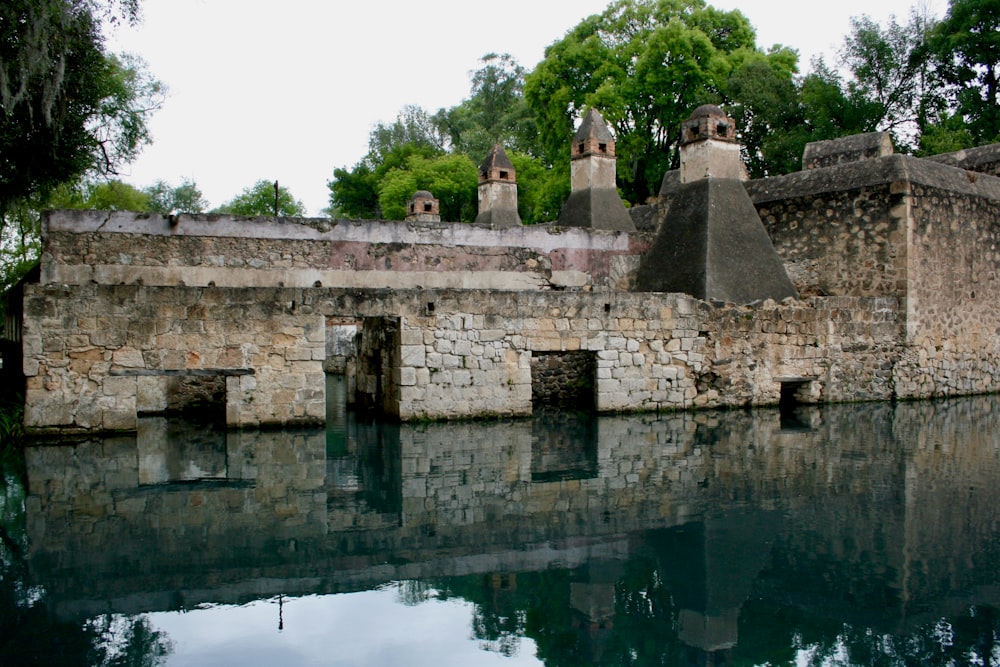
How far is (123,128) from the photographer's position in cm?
1778

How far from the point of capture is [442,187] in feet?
127

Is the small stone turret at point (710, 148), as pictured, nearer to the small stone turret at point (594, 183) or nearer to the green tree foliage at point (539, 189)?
the small stone turret at point (594, 183)

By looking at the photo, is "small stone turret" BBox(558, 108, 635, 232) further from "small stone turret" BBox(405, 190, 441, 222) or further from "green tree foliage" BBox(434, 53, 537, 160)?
"green tree foliage" BBox(434, 53, 537, 160)

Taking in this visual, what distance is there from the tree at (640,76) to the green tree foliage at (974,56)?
7357mm

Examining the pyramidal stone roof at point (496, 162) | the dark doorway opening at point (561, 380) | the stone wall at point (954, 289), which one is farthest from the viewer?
the pyramidal stone roof at point (496, 162)

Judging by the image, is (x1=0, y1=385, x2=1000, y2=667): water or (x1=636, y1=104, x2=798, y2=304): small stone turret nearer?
(x1=0, y1=385, x2=1000, y2=667): water

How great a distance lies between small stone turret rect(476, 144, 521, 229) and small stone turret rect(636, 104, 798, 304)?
Answer: 24.7ft

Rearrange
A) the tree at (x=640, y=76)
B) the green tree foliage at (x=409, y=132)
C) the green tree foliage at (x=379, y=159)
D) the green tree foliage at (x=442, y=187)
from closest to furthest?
1. the tree at (x=640, y=76)
2. the green tree foliage at (x=442, y=187)
3. the green tree foliage at (x=379, y=159)
4. the green tree foliage at (x=409, y=132)

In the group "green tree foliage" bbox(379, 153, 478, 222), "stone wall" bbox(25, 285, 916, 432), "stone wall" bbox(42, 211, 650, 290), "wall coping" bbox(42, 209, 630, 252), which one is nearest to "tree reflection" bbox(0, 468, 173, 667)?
"stone wall" bbox(25, 285, 916, 432)

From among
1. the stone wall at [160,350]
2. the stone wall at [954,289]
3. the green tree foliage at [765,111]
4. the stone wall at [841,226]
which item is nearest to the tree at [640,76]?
the green tree foliage at [765,111]

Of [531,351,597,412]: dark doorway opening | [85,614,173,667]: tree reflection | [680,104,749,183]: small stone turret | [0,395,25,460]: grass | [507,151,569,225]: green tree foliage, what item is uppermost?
[507,151,569,225]: green tree foliage

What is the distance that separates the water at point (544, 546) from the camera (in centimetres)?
428

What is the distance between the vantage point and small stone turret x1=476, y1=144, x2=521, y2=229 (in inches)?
973

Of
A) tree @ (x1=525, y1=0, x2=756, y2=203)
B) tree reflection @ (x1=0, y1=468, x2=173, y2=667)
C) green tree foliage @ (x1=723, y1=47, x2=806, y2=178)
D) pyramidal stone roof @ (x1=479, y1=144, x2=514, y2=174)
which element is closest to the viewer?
tree reflection @ (x1=0, y1=468, x2=173, y2=667)
